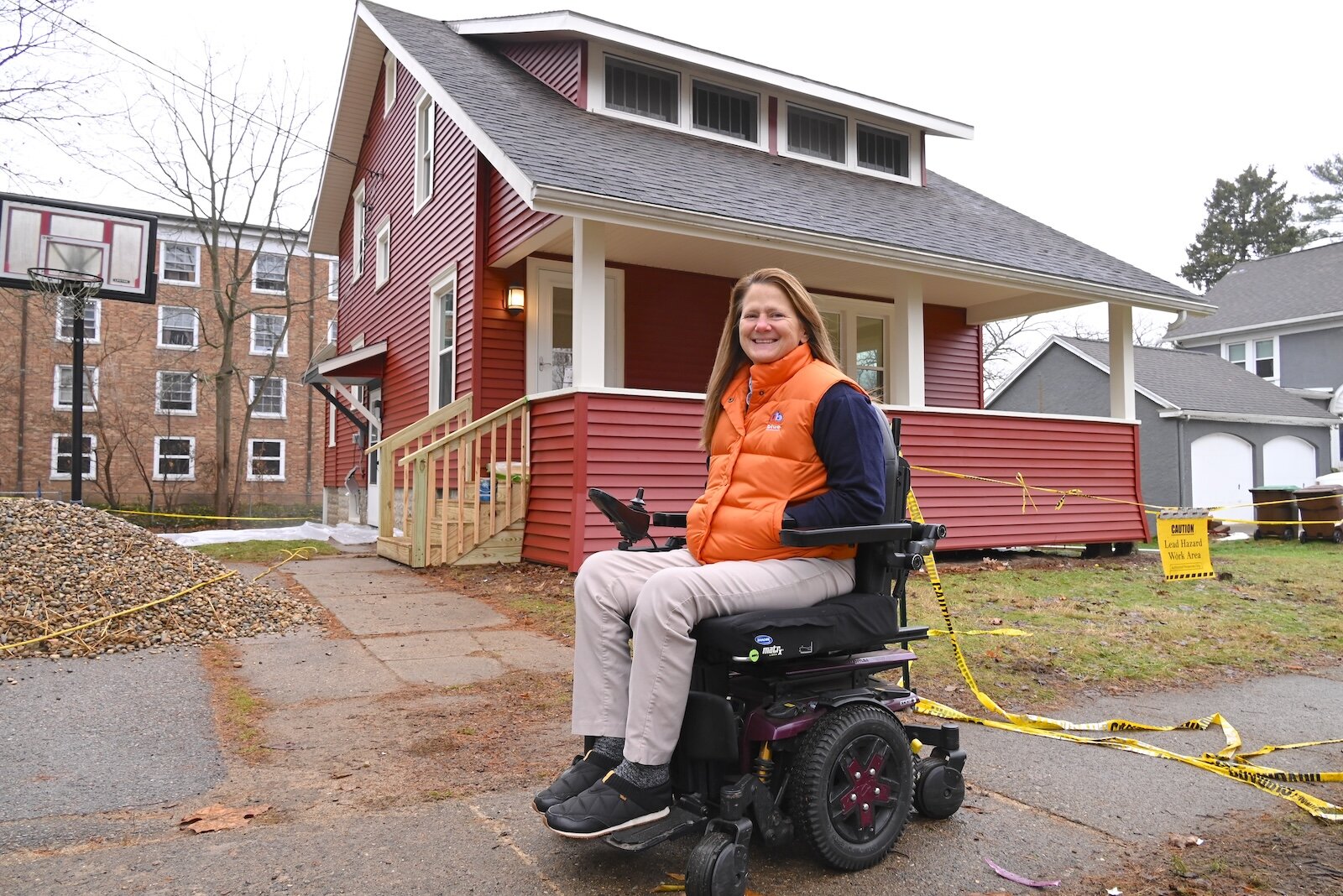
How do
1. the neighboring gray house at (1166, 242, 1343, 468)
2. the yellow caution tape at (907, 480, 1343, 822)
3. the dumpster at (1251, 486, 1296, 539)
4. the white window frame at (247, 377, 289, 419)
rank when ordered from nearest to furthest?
the yellow caution tape at (907, 480, 1343, 822), the dumpster at (1251, 486, 1296, 539), the neighboring gray house at (1166, 242, 1343, 468), the white window frame at (247, 377, 289, 419)

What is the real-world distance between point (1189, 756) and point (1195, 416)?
17.6 meters

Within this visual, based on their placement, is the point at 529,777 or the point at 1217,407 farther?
the point at 1217,407

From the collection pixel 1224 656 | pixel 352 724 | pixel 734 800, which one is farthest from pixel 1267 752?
pixel 352 724

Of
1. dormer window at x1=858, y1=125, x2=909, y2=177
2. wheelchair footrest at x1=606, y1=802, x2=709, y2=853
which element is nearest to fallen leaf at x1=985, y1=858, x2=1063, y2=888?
wheelchair footrest at x1=606, y1=802, x2=709, y2=853

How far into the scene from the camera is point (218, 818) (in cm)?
274

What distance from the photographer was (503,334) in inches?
411

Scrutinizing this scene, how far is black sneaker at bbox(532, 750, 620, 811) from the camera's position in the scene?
235 cm

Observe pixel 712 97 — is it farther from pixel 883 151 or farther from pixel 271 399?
pixel 271 399

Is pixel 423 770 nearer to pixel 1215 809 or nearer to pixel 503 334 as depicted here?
pixel 1215 809

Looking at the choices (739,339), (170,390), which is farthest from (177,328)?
(739,339)

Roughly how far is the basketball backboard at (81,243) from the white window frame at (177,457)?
1878 centimetres

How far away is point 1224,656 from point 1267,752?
204 cm

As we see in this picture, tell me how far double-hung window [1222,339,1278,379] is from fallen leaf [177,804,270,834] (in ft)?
96.9

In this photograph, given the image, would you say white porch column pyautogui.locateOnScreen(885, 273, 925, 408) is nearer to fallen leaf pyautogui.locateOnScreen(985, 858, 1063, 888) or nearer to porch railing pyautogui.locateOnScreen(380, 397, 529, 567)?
porch railing pyautogui.locateOnScreen(380, 397, 529, 567)
